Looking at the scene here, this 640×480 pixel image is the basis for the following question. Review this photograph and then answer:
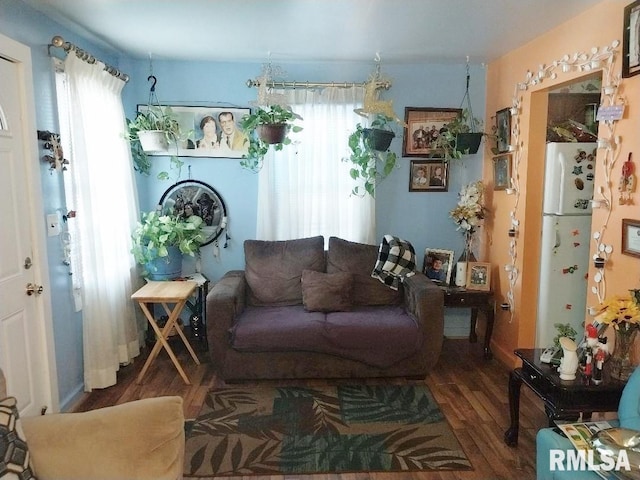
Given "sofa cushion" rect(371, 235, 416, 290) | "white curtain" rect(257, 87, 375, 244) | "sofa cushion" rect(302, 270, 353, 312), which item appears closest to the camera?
"sofa cushion" rect(302, 270, 353, 312)

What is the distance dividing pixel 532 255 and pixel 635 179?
1.21 meters

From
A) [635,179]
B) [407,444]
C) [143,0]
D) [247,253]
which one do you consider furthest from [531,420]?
[143,0]

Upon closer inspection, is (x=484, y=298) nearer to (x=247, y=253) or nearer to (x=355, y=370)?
(x=355, y=370)

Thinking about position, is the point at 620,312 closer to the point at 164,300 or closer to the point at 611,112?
the point at 611,112

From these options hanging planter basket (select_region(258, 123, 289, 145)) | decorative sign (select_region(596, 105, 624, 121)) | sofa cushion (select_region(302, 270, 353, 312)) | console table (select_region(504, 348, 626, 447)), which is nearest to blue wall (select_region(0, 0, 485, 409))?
hanging planter basket (select_region(258, 123, 289, 145))

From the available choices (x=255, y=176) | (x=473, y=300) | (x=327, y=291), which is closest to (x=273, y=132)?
(x=255, y=176)

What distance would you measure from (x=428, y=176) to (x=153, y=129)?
Result: 2.38 metres

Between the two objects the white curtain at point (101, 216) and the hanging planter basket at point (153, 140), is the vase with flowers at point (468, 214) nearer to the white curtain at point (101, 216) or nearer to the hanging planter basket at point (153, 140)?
the hanging planter basket at point (153, 140)

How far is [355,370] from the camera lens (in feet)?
11.0

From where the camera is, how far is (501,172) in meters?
3.78

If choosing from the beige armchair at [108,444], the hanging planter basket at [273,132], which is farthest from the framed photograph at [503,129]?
the beige armchair at [108,444]

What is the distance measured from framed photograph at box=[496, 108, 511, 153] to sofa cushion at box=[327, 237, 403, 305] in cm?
130

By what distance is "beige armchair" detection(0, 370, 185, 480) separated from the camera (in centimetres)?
159

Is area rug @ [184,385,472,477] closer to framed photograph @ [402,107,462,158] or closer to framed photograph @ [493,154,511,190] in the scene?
framed photograph @ [493,154,511,190]
